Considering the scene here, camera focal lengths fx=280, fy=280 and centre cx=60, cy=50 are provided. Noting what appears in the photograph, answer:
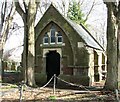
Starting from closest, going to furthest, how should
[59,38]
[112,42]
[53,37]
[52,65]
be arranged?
[112,42] → [59,38] → [53,37] → [52,65]

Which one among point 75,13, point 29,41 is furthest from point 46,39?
point 75,13

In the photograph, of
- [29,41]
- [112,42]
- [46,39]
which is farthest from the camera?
[46,39]

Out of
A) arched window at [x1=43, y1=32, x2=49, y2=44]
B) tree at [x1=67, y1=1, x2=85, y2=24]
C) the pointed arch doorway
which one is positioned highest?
tree at [x1=67, y1=1, x2=85, y2=24]

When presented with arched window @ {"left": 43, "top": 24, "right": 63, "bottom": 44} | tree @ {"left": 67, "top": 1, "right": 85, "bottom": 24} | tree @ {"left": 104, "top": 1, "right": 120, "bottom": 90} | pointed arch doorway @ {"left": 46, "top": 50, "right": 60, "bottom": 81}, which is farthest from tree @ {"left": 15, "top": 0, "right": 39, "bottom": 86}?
tree @ {"left": 67, "top": 1, "right": 85, "bottom": 24}

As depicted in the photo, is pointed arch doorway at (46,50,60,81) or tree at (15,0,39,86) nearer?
tree at (15,0,39,86)

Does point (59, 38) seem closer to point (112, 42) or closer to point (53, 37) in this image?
point (53, 37)

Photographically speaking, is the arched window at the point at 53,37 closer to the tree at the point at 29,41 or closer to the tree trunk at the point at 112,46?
the tree at the point at 29,41

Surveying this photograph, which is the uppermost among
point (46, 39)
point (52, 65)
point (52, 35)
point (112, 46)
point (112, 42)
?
point (52, 35)

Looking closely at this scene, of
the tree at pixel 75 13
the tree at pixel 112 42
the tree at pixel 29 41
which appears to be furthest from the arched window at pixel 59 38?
the tree at pixel 75 13

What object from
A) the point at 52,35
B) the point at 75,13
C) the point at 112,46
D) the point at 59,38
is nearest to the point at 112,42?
the point at 112,46

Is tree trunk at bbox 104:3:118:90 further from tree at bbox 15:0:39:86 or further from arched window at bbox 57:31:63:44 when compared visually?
arched window at bbox 57:31:63:44

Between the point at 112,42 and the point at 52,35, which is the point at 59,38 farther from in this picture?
the point at 112,42

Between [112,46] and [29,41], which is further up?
[29,41]

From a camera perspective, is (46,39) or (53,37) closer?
(53,37)
